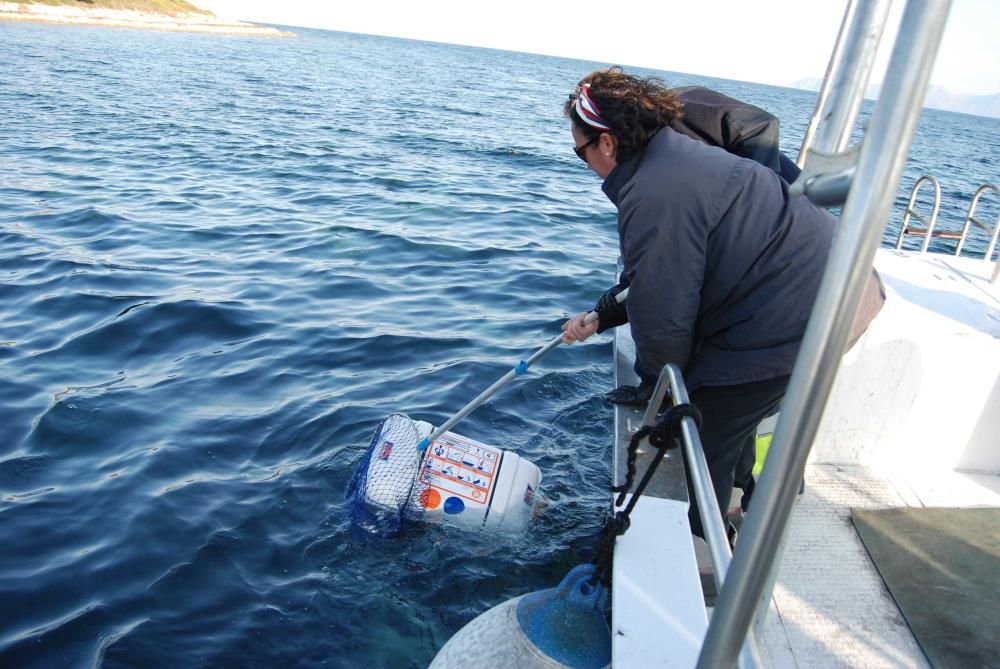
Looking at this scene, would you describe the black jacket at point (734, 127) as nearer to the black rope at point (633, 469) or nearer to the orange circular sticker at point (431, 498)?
the black rope at point (633, 469)

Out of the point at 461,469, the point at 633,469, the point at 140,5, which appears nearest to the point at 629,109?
the point at 633,469

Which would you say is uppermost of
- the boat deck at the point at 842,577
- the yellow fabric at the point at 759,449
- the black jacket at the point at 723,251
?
the black jacket at the point at 723,251

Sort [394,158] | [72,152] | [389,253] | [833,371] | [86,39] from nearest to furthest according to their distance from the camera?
1. [833,371]
2. [389,253]
3. [72,152]
4. [394,158]
5. [86,39]

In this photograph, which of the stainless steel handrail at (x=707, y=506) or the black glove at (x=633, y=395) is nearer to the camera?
the stainless steel handrail at (x=707, y=506)

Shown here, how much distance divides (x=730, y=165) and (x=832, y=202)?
1.81m

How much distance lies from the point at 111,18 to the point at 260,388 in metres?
74.8

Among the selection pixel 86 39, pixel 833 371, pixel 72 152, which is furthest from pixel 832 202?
pixel 86 39

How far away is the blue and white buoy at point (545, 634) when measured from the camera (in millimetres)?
2152

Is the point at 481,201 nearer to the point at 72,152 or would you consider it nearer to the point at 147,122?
the point at 72,152

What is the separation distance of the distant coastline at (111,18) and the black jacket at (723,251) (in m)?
64.3

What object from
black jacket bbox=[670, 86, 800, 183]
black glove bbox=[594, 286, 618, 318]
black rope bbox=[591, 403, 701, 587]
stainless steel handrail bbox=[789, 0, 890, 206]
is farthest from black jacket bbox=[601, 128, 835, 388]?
stainless steel handrail bbox=[789, 0, 890, 206]

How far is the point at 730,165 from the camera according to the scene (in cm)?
262

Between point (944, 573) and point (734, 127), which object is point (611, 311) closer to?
point (734, 127)

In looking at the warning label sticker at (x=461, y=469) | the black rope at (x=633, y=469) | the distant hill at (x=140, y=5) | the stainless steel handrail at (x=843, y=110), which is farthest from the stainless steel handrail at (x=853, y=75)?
the distant hill at (x=140, y=5)
